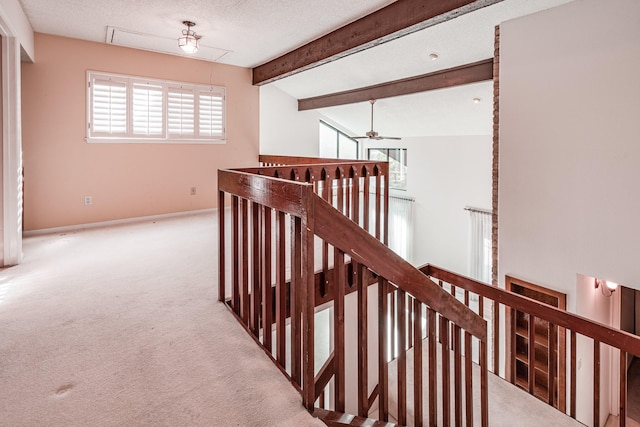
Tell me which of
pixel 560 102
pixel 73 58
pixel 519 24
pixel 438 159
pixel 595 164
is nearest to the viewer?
pixel 595 164

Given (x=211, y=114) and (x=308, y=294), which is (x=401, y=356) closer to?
(x=308, y=294)

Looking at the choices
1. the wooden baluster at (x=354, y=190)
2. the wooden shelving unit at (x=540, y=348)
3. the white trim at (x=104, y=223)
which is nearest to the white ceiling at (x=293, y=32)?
the wooden baluster at (x=354, y=190)

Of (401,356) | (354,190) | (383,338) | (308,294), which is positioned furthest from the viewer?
(354,190)

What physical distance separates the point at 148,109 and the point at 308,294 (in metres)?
4.85

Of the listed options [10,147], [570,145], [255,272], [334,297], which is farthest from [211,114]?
[334,297]

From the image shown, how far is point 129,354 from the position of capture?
6.33 ft

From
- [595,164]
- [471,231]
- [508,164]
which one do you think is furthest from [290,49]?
[471,231]

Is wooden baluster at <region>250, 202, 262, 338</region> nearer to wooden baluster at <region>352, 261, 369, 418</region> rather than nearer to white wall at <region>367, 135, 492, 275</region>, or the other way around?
wooden baluster at <region>352, 261, 369, 418</region>

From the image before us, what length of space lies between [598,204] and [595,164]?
0.37 metres

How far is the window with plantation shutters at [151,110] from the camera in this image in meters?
4.87

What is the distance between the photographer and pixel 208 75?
229 inches

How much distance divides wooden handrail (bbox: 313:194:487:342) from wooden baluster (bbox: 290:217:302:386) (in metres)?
0.14

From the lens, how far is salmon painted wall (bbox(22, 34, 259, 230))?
176 inches

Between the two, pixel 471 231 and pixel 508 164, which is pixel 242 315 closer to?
pixel 508 164
